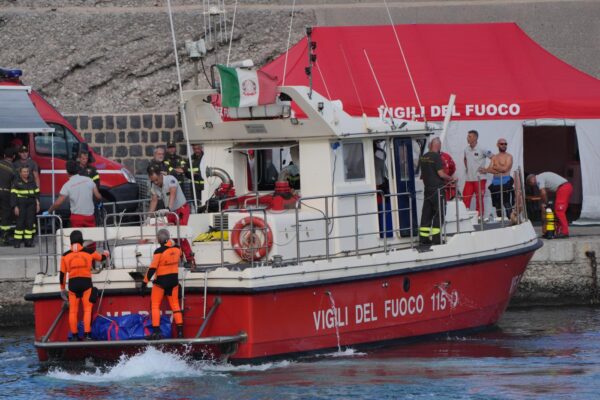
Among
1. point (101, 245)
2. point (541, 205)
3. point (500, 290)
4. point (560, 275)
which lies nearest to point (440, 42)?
point (541, 205)

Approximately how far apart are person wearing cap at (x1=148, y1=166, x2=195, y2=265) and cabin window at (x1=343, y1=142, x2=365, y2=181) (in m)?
1.74

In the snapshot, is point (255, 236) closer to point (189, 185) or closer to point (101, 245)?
point (101, 245)

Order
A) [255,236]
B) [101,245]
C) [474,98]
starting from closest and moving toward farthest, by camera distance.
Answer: [255,236] < [101,245] < [474,98]

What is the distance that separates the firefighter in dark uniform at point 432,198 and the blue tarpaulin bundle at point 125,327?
10.6 ft

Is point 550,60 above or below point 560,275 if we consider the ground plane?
above

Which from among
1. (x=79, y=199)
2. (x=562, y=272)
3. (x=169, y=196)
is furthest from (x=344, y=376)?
(x=562, y=272)

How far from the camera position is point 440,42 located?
74.4 ft

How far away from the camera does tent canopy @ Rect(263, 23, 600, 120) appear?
21.4 metres

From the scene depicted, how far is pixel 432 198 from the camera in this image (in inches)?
615

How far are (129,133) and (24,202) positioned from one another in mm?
4415

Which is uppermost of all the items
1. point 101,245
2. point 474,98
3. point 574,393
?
point 474,98

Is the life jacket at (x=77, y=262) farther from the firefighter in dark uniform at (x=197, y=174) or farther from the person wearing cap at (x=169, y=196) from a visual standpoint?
the firefighter in dark uniform at (x=197, y=174)

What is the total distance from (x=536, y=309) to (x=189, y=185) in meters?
4.81

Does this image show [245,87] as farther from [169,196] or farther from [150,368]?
[150,368]
